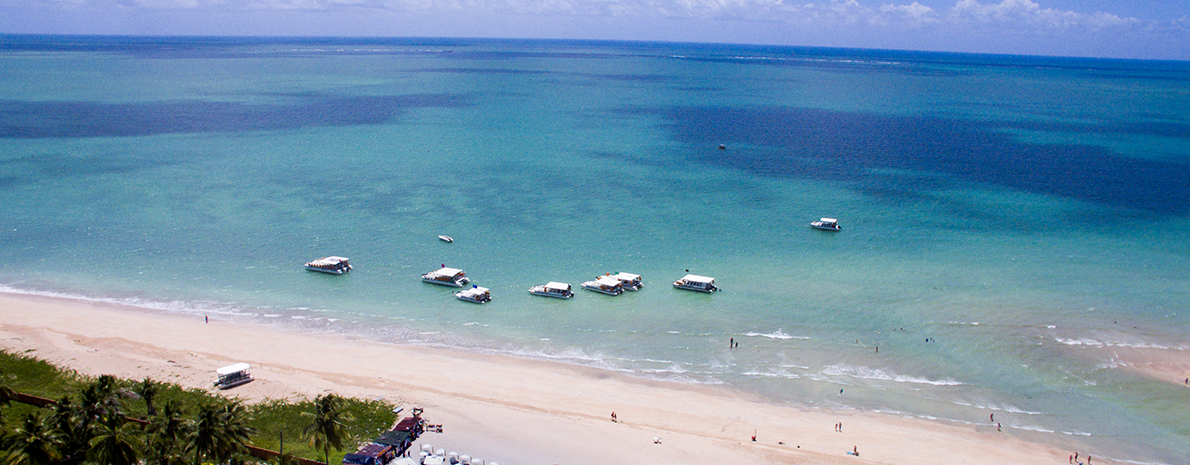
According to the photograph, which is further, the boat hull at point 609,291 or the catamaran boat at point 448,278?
the catamaran boat at point 448,278

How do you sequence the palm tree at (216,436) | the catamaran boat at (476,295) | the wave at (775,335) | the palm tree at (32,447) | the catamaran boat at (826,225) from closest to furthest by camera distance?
the palm tree at (32,447), the palm tree at (216,436), the wave at (775,335), the catamaran boat at (476,295), the catamaran boat at (826,225)

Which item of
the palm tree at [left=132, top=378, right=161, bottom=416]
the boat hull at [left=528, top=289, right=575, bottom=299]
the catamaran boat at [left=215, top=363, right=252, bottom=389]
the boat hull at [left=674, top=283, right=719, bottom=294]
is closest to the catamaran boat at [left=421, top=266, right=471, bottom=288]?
the boat hull at [left=528, top=289, right=575, bottom=299]

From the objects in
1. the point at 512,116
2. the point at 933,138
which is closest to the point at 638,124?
the point at 512,116

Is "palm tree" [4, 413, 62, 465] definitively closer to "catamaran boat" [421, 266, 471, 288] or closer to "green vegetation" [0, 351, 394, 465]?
"green vegetation" [0, 351, 394, 465]

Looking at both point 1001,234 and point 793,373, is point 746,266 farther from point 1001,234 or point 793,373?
point 1001,234

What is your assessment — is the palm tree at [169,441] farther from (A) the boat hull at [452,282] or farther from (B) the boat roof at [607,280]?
(B) the boat roof at [607,280]

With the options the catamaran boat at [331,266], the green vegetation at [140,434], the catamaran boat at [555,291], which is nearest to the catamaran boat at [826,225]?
the catamaran boat at [555,291]

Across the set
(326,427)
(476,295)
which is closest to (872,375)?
(476,295)
